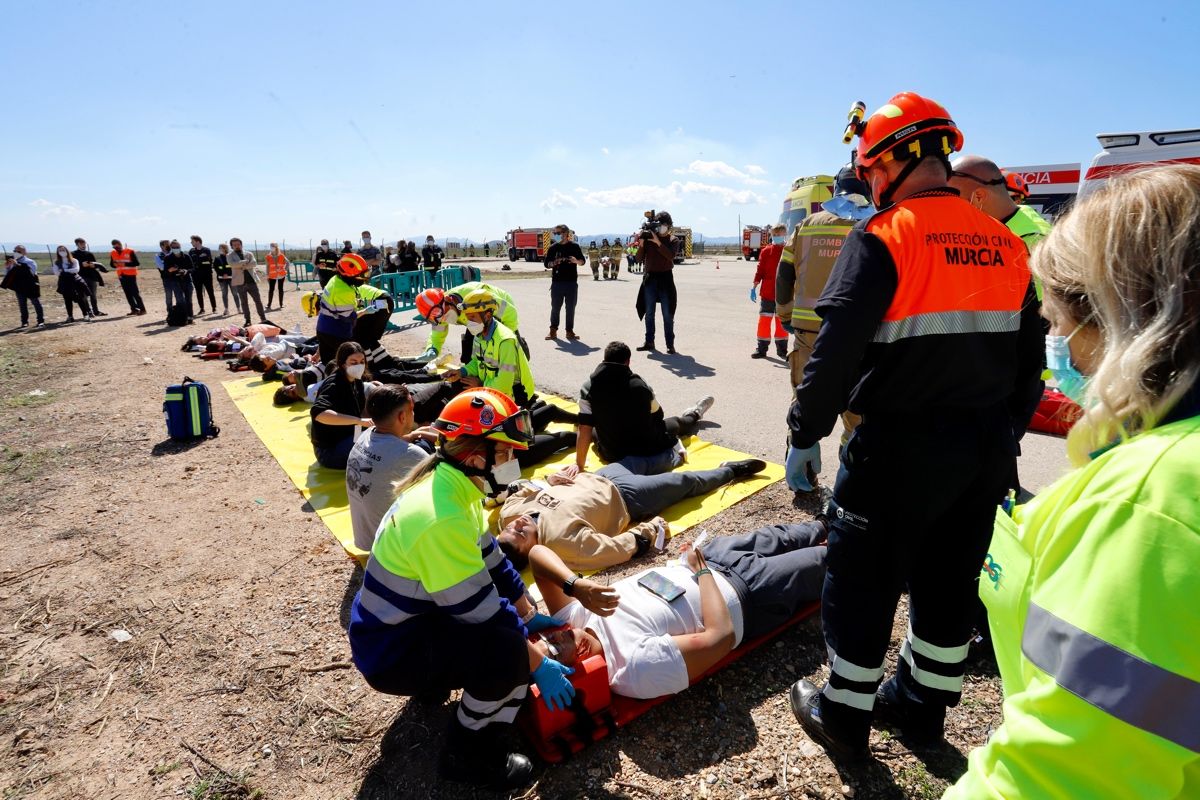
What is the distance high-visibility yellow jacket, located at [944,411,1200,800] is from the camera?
0.71 m

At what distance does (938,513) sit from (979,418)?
34 cm

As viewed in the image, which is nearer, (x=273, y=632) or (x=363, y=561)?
(x=273, y=632)

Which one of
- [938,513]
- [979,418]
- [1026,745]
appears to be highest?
[979,418]

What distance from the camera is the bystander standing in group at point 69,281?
1539cm

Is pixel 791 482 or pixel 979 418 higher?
pixel 979 418

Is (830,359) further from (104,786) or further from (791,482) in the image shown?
(104,786)

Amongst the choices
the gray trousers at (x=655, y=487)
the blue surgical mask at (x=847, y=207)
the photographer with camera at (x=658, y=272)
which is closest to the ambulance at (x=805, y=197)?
the photographer with camera at (x=658, y=272)

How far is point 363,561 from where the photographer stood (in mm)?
4059

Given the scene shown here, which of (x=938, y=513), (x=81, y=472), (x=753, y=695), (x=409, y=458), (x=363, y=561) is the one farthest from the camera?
(x=81, y=472)

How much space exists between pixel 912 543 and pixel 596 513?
7.45 ft

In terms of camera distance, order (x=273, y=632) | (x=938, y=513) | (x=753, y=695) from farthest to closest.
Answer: (x=273, y=632) < (x=753, y=695) < (x=938, y=513)

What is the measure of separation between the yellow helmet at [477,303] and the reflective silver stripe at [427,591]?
372 cm

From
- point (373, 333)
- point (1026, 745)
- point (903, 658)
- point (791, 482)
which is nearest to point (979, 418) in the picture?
point (903, 658)

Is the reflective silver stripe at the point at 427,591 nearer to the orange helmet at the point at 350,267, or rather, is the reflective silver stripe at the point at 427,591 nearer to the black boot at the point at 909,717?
the black boot at the point at 909,717
